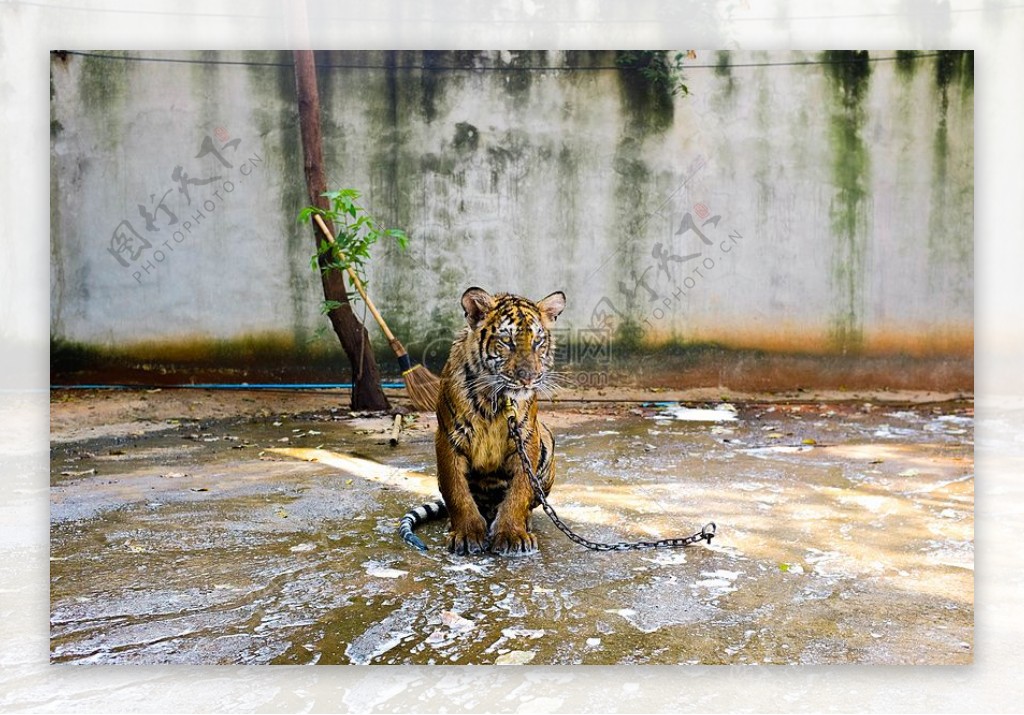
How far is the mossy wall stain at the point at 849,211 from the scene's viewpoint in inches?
172

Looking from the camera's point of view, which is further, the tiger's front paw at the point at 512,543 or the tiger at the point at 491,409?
the tiger at the point at 491,409

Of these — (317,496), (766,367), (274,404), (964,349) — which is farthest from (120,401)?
(964,349)

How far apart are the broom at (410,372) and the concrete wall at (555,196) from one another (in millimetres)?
114

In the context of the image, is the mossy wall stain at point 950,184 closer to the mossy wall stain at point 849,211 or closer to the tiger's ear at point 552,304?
the mossy wall stain at point 849,211

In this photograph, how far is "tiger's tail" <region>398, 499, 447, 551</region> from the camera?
2.96 m

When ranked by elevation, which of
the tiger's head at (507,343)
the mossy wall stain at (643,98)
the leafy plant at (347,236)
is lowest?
the tiger's head at (507,343)

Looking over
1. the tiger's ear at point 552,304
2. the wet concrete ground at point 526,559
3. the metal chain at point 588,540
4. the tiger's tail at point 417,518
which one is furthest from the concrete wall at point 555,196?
the metal chain at point 588,540

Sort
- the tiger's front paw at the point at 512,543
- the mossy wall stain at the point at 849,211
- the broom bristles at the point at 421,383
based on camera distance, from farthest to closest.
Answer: the broom bristles at the point at 421,383 < the mossy wall stain at the point at 849,211 < the tiger's front paw at the point at 512,543

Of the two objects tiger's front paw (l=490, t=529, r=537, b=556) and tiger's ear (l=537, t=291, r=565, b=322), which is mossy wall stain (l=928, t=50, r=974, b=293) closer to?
tiger's ear (l=537, t=291, r=565, b=322)

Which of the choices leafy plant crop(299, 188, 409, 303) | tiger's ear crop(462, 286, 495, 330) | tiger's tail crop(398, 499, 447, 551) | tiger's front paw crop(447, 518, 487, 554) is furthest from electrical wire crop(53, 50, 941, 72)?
tiger's front paw crop(447, 518, 487, 554)

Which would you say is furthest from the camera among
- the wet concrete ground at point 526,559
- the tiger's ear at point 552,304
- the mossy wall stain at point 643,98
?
the mossy wall stain at point 643,98

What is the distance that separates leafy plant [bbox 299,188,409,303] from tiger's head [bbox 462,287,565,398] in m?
1.51

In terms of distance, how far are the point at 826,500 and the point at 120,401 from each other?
312 cm

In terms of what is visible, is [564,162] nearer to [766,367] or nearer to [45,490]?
[766,367]
